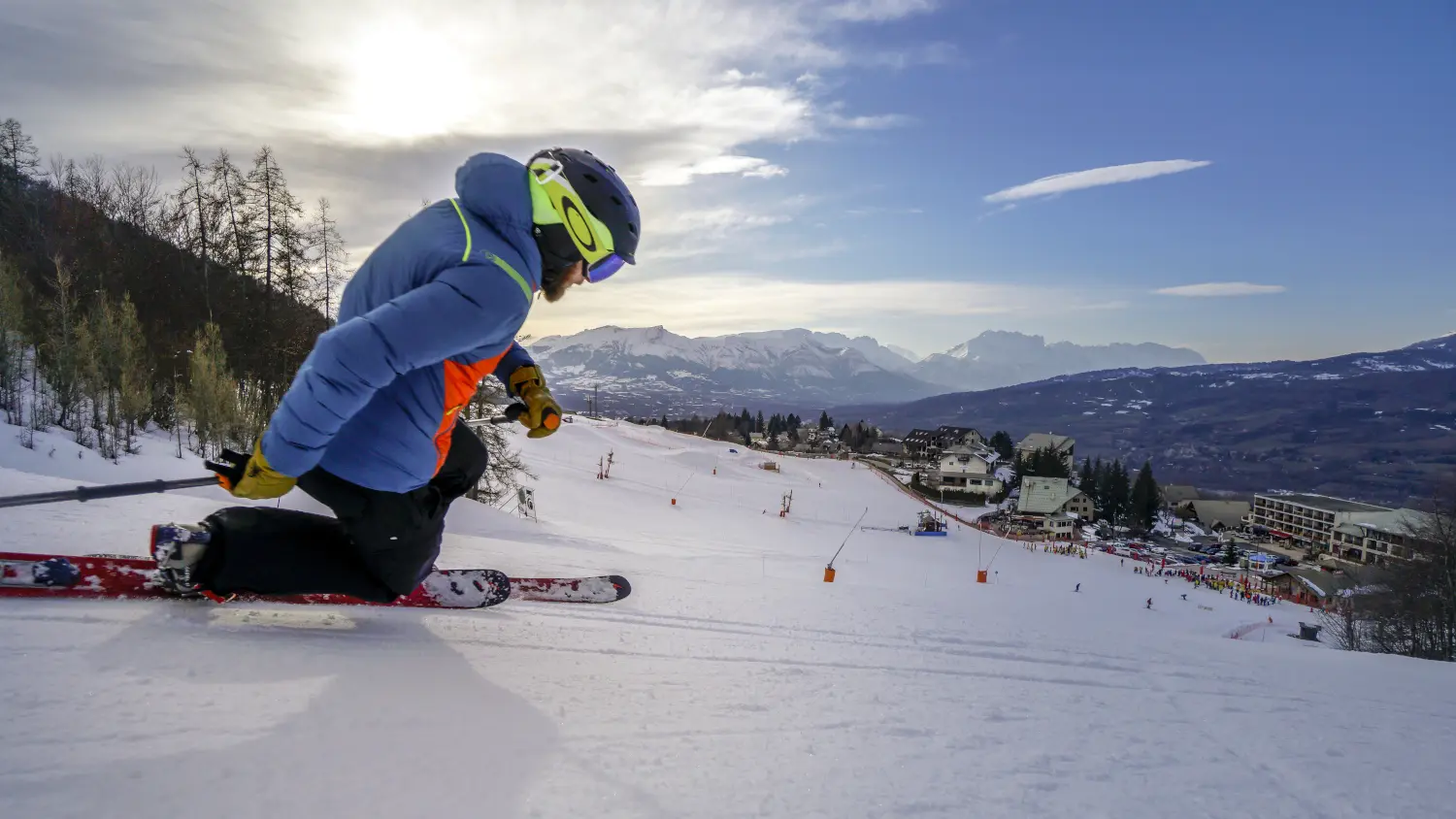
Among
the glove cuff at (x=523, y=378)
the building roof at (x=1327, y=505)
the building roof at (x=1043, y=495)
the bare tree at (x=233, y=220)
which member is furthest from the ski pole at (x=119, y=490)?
the building roof at (x=1327, y=505)

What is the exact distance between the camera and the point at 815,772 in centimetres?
250

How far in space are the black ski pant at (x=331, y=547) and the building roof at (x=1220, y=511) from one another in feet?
314

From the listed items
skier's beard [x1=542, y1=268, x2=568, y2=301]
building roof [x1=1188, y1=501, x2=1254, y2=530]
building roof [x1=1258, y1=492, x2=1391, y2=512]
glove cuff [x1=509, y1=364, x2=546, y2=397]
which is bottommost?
building roof [x1=1188, y1=501, x2=1254, y2=530]

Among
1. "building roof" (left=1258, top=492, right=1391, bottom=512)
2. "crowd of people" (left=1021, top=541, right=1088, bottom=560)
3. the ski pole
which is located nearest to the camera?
the ski pole

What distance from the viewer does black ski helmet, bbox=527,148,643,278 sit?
7.95ft

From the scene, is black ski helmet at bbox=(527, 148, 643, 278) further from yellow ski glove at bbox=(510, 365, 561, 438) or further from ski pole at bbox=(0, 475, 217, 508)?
ski pole at bbox=(0, 475, 217, 508)

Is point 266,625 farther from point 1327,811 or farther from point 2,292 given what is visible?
point 2,292

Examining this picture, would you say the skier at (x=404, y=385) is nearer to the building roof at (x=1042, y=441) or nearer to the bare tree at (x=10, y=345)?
the bare tree at (x=10, y=345)

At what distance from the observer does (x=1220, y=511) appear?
3302 inches

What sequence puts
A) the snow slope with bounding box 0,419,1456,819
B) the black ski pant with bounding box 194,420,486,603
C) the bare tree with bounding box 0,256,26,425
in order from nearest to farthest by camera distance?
1. the snow slope with bounding box 0,419,1456,819
2. the black ski pant with bounding box 194,420,486,603
3. the bare tree with bounding box 0,256,26,425

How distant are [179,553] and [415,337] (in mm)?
1891

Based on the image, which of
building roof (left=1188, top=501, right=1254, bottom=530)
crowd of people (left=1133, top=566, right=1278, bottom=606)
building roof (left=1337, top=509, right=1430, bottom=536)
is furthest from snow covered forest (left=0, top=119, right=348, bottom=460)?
building roof (left=1188, top=501, right=1254, bottom=530)

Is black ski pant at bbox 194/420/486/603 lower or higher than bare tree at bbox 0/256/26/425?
lower

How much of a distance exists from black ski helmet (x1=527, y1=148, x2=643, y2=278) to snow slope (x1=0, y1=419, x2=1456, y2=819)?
1823 millimetres
